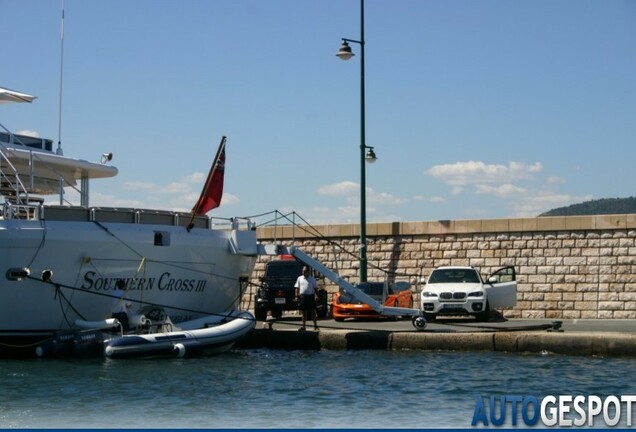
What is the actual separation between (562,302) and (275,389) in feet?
49.1

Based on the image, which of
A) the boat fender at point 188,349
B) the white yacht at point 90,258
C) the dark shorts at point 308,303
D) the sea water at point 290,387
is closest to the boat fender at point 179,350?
the boat fender at point 188,349

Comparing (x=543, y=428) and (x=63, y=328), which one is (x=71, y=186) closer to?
(x=63, y=328)

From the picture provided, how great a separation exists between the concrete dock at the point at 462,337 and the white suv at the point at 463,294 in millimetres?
666

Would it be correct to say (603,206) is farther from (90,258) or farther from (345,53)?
(90,258)

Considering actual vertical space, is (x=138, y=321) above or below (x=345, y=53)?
below

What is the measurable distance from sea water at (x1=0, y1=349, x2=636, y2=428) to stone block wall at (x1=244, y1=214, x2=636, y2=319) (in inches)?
310

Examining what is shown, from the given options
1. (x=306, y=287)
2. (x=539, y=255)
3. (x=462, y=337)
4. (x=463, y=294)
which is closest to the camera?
(x=462, y=337)

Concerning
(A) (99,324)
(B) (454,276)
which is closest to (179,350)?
(A) (99,324)

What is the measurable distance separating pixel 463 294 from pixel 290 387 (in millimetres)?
9483

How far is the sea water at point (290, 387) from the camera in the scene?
13828 mm

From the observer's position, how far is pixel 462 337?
21.4 metres

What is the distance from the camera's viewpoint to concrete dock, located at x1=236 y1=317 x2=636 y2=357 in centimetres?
2034

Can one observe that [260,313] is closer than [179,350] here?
No

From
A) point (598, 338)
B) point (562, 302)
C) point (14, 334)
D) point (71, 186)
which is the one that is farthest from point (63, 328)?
point (562, 302)
